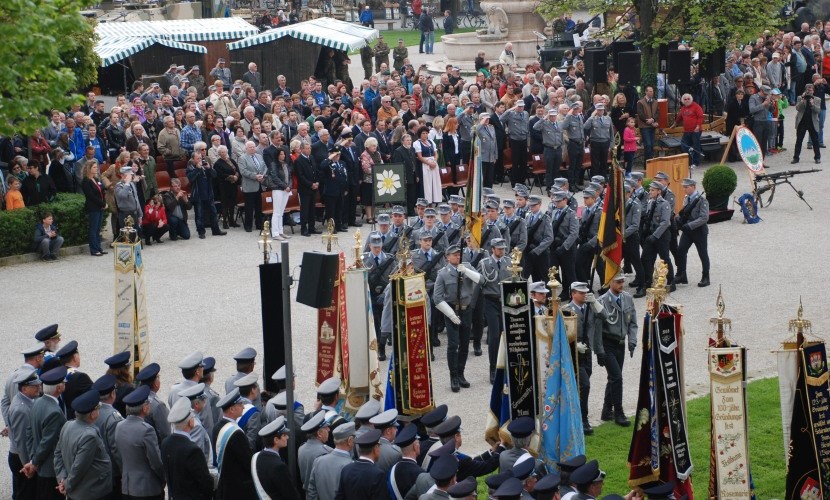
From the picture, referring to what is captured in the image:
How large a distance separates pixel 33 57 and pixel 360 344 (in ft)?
14.3

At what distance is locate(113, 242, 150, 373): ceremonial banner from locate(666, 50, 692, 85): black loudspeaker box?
1651cm

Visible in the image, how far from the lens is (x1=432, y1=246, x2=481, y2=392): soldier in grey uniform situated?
609 inches

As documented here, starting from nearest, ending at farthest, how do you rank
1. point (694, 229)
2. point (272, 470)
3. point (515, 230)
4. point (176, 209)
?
1. point (272, 470)
2. point (515, 230)
3. point (694, 229)
4. point (176, 209)

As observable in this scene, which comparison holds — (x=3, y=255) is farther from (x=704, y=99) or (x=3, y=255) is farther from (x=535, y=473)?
(x=704, y=99)

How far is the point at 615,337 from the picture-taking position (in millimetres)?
14164

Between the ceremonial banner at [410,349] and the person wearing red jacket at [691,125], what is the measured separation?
14.6 metres

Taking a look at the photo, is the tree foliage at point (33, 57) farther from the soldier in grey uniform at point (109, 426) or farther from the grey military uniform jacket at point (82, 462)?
the grey military uniform jacket at point (82, 462)

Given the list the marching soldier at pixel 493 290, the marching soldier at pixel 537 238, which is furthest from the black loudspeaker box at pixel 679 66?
the marching soldier at pixel 493 290

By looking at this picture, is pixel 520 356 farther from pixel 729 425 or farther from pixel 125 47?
pixel 125 47

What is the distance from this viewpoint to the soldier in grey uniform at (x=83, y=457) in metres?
11.2

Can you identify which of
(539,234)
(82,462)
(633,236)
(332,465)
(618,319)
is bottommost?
(82,462)

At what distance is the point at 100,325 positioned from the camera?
1778cm

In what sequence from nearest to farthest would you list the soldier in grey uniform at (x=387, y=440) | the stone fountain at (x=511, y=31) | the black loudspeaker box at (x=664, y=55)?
the soldier in grey uniform at (x=387, y=440) < the black loudspeaker box at (x=664, y=55) < the stone fountain at (x=511, y=31)

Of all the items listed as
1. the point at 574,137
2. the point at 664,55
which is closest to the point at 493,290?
the point at 574,137
